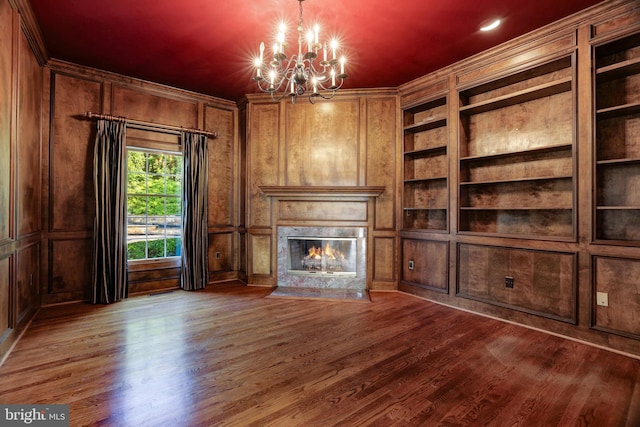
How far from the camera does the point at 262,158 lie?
180 inches

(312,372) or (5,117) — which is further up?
(5,117)

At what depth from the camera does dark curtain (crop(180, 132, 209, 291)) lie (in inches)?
169

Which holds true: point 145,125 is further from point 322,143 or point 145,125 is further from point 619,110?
point 619,110

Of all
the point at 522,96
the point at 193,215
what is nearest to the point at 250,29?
the point at 193,215

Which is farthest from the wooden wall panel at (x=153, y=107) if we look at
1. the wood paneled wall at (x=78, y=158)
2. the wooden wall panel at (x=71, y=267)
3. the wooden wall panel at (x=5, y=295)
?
the wooden wall panel at (x=5, y=295)

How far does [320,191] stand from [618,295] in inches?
125

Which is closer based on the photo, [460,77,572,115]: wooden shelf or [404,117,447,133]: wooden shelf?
[460,77,572,115]: wooden shelf

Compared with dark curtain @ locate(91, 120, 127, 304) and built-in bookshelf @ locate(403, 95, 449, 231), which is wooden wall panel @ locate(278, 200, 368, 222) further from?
dark curtain @ locate(91, 120, 127, 304)

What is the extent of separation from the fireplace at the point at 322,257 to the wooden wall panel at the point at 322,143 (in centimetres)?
74

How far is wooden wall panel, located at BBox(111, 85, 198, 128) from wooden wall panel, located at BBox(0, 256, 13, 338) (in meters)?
2.29

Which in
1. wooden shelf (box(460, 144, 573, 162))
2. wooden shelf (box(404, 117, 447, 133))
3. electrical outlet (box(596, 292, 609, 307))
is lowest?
electrical outlet (box(596, 292, 609, 307))

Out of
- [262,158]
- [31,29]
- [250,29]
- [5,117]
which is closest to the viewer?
[5,117]

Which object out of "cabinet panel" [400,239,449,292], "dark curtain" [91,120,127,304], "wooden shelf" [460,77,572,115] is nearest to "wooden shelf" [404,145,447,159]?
"wooden shelf" [460,77,572,115]

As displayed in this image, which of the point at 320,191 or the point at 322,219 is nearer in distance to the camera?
the point at 320,191
